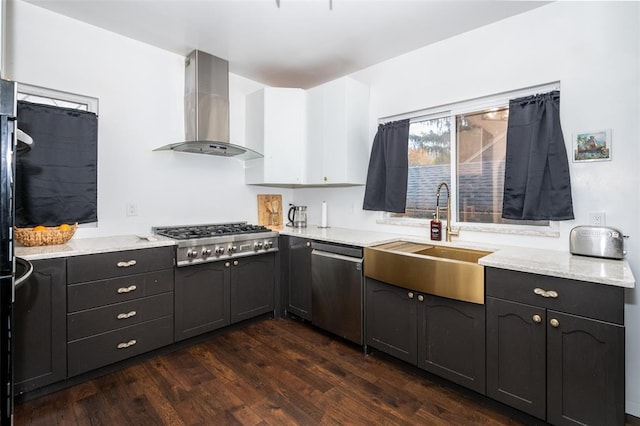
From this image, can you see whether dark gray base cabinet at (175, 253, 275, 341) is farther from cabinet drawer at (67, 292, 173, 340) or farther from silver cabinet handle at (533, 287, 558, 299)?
silver cabinet handle at (533, 287, 558, 299)

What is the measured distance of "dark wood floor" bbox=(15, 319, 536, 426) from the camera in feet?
5.79

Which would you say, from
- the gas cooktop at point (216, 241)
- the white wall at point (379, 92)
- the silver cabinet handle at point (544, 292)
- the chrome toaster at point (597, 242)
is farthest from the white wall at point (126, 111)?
the chrome toaster at point (597, 242)

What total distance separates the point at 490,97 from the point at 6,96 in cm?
286

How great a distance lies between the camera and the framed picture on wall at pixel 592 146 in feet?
6.36

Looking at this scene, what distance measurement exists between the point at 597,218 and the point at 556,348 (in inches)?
36.8

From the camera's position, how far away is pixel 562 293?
1.58 meters

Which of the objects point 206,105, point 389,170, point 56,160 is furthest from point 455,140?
point 56,160

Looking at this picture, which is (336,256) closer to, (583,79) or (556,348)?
(556,348)

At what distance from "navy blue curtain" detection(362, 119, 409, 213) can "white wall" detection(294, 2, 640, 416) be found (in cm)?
48

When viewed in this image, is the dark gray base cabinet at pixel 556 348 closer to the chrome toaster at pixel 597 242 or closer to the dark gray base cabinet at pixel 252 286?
the chrome toaster at pixel 597 242

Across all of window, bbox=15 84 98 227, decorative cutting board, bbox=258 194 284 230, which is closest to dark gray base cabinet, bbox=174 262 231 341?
window, bbox=15 84 98 227

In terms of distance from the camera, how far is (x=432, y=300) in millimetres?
2059

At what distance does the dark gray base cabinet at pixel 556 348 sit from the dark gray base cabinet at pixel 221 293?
1.97 metres

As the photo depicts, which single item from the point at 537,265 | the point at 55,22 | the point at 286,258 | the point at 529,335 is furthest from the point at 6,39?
the point at 529,335
